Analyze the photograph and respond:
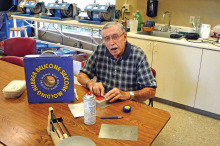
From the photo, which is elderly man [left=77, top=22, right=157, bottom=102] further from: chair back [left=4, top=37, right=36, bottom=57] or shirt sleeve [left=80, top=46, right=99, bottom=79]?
chair back [left=4, top=37, right=36, bottom=57]

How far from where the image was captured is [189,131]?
2.45m

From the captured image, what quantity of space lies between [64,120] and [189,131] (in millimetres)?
1685

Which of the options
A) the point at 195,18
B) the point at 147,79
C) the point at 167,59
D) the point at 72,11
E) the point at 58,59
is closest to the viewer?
the point at 58,59

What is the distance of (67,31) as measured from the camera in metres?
5.23

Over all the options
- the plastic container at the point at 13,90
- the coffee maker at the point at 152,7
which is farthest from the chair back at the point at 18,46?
the coffee maker at the point at 152,7

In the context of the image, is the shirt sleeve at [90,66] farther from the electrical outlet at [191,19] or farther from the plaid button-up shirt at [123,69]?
the electrical outlet at [191,19]

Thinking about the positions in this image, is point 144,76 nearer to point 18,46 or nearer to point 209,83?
point 209,83

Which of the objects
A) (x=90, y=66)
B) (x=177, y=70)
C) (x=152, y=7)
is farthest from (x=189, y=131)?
(x=152, y=7)

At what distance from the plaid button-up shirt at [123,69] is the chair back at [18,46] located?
136cm

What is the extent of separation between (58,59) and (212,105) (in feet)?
6.79

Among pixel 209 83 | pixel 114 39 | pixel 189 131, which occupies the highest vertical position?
pixel 114 39

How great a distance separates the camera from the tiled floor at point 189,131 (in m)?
2.28

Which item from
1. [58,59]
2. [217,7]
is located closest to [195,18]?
[217,7]

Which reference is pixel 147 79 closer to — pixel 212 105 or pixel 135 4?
pixel 212 105
